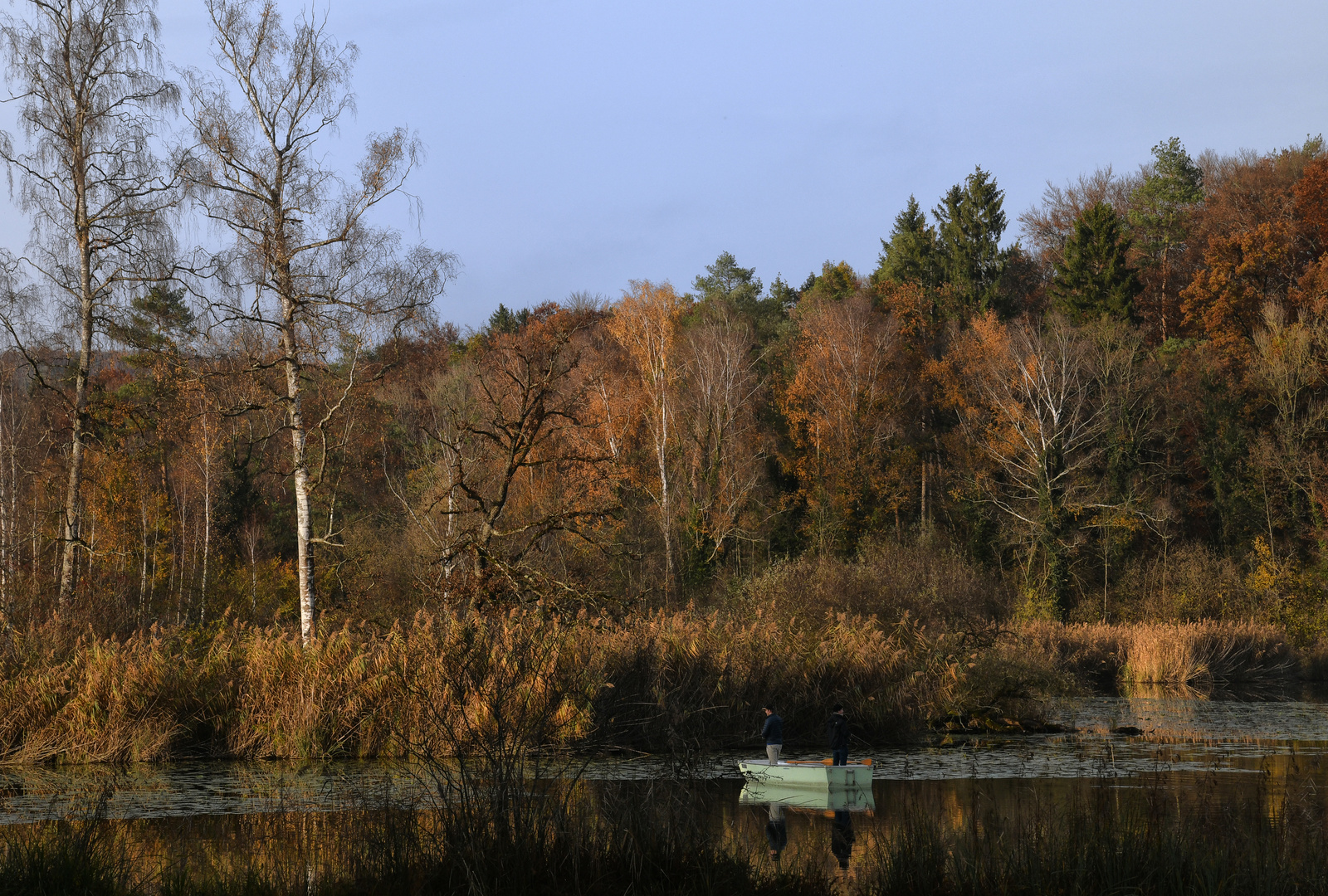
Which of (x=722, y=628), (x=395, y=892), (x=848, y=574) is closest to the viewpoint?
(x=395, y=892)

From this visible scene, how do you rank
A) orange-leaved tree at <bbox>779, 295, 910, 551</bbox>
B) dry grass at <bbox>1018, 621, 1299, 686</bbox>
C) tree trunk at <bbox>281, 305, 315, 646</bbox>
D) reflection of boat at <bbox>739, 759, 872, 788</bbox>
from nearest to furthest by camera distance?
reflection of boat at <bbox>739, 759, 872, 788</bbox>, tree trunk at <bbox>281, 305, 315, 646</bbox>, dry grass at <bbox>1018, 621, 1299, 686</bbox>, orange-leaved tree at <bbox>779, 295, 910, 551</bbox>

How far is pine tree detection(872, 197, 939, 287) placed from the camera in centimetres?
5481

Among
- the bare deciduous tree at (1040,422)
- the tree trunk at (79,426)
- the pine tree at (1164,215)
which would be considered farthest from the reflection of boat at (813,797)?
the pine tree at (1164,215)

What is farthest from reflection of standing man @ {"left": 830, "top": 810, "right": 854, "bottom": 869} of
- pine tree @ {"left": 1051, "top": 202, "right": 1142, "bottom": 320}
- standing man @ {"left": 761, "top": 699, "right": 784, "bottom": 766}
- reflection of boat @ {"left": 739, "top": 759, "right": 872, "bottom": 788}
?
pine tree @ {"left": 1051, "top": 202, "right": 1142, "bottom": 320}

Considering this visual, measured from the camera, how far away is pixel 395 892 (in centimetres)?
663

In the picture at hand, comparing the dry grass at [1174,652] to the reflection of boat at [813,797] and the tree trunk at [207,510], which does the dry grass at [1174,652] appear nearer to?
the reflection of boat at [813,797]

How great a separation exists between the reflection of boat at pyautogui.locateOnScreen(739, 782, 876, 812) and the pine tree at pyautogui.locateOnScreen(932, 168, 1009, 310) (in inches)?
1654

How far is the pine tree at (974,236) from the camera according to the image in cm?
5359

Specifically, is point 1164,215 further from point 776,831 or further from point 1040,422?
point 776,831

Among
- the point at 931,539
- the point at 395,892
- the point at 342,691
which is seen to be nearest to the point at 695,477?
the point at 931,539

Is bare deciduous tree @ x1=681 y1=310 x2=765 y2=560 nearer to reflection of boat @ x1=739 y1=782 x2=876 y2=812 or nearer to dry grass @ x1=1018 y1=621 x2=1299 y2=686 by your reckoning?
dry grass @ x1=1018 y1=621 x2=1299 y2=686

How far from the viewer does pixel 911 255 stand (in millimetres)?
55188

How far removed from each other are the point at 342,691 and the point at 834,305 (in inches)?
1391

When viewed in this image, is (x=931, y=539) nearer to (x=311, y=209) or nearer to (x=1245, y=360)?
(x=1245, y=360)
